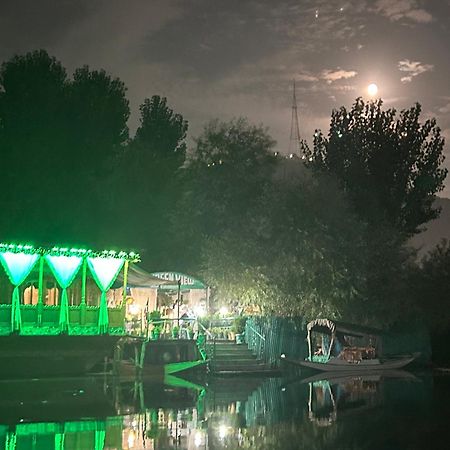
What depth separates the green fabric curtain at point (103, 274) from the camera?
2620 centimetres

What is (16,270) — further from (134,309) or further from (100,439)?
(100,439)

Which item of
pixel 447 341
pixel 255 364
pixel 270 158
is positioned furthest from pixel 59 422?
pixel 270 158

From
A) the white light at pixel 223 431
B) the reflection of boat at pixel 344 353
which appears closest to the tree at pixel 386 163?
the reflection of boat at pixel 344 353

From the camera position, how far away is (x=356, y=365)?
31.1 metres

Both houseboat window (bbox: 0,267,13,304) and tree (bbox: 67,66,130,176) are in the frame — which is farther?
tree (bbox: 67,66,130,176)

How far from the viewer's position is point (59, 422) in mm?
14648

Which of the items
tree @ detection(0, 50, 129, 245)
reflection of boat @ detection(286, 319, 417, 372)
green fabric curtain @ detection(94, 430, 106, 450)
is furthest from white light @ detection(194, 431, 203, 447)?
tree @ detection(0, 50, 129, 245)

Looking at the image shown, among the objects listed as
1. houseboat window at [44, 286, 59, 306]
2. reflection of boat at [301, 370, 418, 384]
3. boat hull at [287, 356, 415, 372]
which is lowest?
reflection of boat at [301, 370, 418, 384]

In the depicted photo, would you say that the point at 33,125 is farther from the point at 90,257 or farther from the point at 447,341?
the point at 447,341

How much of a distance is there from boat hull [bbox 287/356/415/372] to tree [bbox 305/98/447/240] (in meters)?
9.22

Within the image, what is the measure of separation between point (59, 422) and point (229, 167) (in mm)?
29549

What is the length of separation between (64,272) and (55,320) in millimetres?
1754

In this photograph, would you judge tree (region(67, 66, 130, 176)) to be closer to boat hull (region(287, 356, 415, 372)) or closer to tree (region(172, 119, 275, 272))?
tree (region(172, 119, 275, 272))

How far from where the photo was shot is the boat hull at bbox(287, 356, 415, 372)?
2986 centimetres
